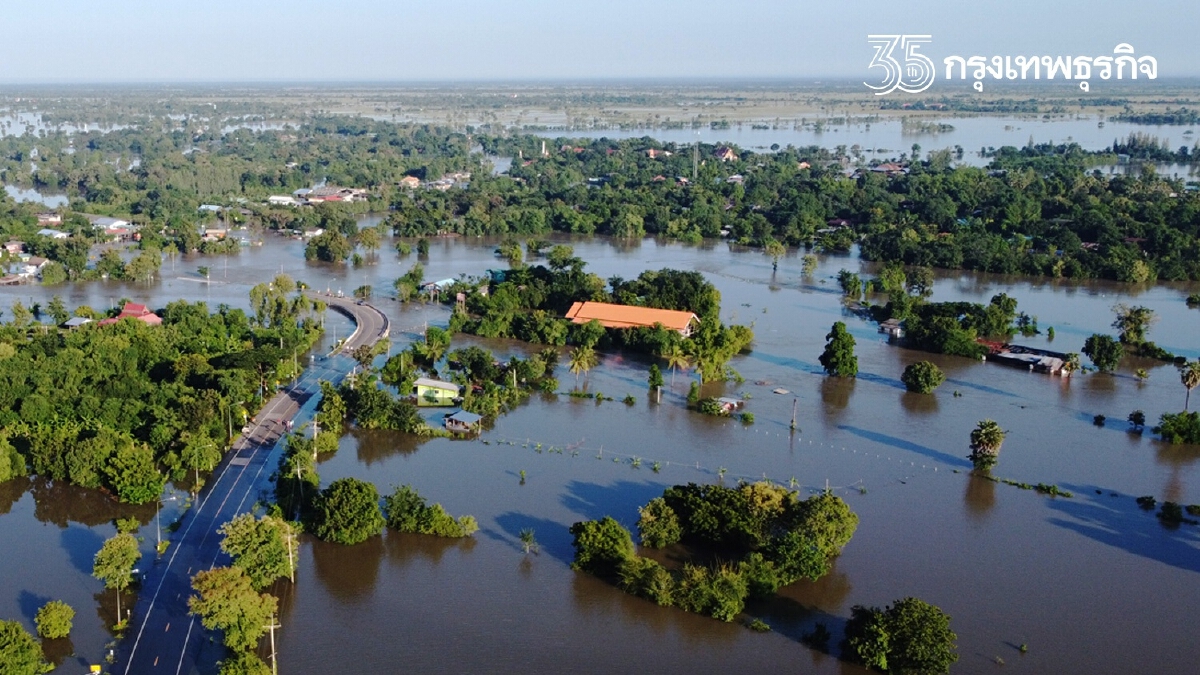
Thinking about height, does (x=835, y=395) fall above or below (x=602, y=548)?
above

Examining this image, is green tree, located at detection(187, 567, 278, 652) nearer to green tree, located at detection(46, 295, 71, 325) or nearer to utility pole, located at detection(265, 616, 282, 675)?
utility pole, located at detection(265, 616, 282, 675)

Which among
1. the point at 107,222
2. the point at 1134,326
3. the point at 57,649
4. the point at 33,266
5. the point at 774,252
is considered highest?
the point at 107,222

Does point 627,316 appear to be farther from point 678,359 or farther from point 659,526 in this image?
point 659,526

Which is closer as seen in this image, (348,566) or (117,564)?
(117,564)

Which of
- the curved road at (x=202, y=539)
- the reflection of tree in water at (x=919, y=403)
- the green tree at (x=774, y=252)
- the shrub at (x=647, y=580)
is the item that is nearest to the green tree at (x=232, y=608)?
the curved road at (x=202, y=539)

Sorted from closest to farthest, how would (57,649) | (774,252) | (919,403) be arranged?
(57,649), (919,403), (774,252)

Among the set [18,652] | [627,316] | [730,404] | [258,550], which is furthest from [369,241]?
[18,652]
